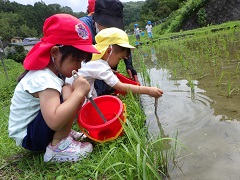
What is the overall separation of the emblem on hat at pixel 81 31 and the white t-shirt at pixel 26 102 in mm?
293

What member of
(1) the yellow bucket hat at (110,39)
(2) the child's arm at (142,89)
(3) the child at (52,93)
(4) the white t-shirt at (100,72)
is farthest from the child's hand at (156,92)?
(3) the child at (52,93)

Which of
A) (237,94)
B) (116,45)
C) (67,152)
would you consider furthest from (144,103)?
(67,152)

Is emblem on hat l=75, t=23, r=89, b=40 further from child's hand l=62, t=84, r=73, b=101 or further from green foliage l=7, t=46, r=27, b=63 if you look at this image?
green foliage l=7, t=46, r=27, b=63

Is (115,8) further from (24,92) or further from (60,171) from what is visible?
(60,171)

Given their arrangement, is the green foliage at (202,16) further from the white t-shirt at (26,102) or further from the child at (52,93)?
the white t-shirt at (26,102)

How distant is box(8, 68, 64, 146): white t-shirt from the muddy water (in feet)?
2.73

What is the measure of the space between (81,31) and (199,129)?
1032 millimetres

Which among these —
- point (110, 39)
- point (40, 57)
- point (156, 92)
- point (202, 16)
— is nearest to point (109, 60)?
point (110, 39)

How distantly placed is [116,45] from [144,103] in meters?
0.70

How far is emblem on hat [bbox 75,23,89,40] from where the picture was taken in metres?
1.41

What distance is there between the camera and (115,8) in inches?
98.0

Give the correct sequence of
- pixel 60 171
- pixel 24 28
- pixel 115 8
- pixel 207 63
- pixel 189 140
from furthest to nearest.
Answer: pixel 24 28 → pixel 207 63 → pixel 115 8 → pixel 189 140 → pixel 60 171

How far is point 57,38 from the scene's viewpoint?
4.50 ft

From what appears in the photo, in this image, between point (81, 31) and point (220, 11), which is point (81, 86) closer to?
point (81, 31)
